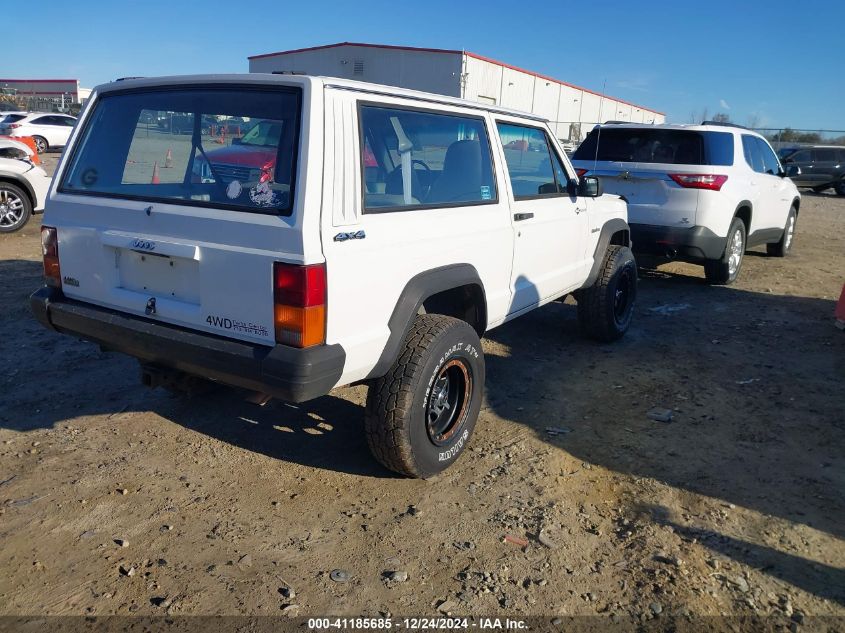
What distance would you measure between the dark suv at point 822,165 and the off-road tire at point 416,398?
24073 mm

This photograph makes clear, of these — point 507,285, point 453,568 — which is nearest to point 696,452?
point 507,285

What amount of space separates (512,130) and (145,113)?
2.31 metres

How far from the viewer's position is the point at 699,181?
24.2 ft

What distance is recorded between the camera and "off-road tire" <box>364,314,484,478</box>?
3.33 meters

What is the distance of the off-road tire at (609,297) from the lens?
18.9 ft

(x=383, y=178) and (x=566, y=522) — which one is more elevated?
(x=383, y=178)

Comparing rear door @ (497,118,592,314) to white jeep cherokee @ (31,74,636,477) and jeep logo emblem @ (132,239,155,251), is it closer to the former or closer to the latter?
white jeep cherokee @ (31,74,636,477)

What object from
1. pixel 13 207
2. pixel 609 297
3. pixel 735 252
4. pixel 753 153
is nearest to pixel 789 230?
pixel 753 153

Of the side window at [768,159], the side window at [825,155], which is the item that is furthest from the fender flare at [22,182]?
the side window at [825,155]

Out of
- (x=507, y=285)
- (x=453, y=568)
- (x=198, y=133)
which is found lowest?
(x=453, y=568)

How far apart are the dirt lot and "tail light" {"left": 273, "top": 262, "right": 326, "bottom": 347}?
38.7 inches

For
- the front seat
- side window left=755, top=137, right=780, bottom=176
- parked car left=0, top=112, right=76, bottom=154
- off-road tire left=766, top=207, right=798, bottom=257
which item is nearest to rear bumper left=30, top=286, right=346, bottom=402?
the front seat

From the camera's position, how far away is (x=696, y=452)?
4.05m

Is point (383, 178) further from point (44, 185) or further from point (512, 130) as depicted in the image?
point (44, 185)
